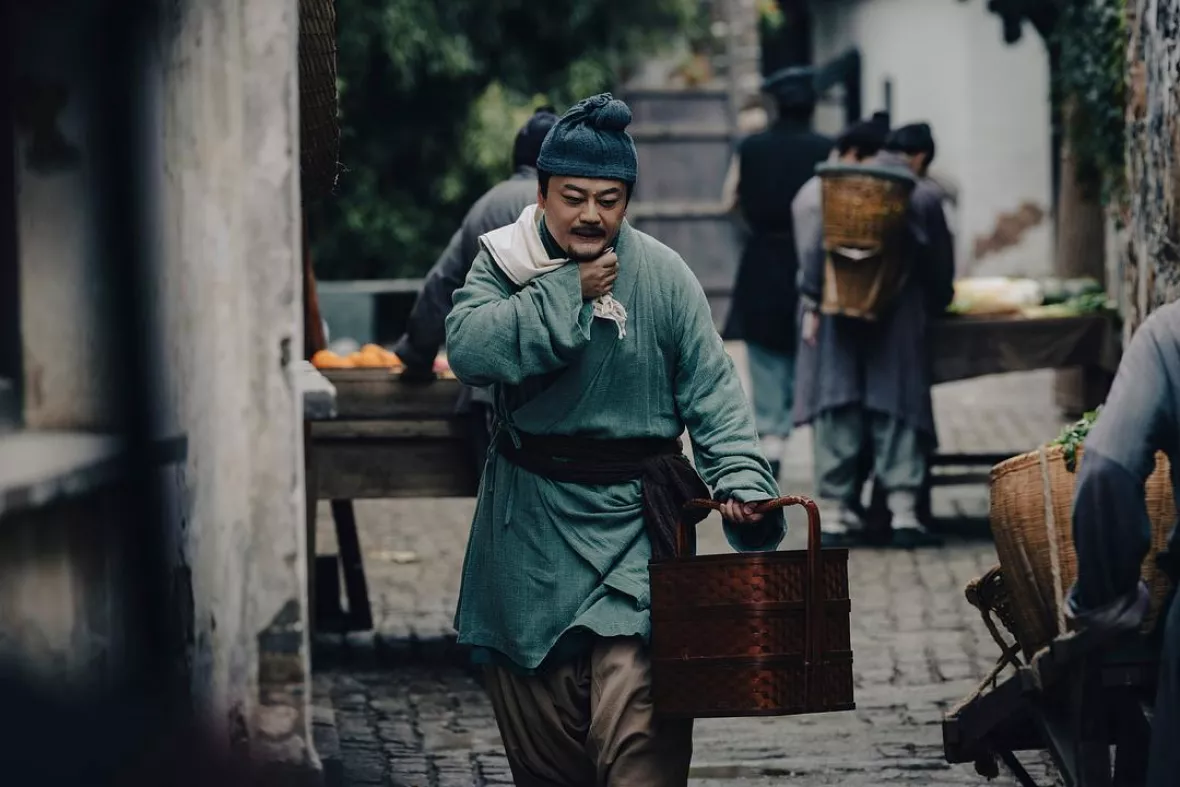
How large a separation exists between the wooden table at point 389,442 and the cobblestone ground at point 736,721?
2.20ft

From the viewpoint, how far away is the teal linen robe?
508 cm

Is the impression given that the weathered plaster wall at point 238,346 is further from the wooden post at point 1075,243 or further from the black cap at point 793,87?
the wooden post at point 1075,243

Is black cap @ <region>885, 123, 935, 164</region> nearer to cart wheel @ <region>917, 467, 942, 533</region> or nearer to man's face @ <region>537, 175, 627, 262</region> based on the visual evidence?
cart wheel @ <region>917, 467, 942, 533</region>

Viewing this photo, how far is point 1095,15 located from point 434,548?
4.41 m

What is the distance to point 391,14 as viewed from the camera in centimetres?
1911

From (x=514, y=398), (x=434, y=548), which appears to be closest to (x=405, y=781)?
(x=514, y=398)

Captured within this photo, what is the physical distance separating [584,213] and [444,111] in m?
15.8

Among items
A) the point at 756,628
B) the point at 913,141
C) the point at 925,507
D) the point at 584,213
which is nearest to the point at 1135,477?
the point at 756,628

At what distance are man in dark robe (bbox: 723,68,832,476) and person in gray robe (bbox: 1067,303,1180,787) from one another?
7458 mm

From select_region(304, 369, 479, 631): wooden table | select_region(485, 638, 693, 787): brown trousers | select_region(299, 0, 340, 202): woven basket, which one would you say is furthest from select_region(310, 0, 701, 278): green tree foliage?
select_region(485, 638, 693, 787): brown trousers

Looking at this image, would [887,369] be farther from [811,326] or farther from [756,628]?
[756,628]

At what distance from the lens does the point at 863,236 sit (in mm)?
10367

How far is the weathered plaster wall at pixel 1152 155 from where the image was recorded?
7582 millimetres

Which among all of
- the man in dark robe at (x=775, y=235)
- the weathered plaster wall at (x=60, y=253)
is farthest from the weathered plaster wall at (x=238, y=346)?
the man in dark robe at (x=775, y=235)
